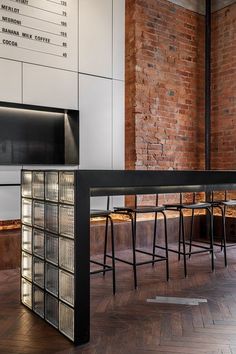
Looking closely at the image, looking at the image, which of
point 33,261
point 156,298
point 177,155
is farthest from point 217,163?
point 33,261

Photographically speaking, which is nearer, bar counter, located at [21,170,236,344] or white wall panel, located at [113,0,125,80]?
bar counter, located at [21,170,236,344]

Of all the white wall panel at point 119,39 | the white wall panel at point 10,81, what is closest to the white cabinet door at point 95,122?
the white wall panel at point 119,39

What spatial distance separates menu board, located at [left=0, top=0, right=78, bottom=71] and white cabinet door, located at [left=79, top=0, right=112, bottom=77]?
0.33ft

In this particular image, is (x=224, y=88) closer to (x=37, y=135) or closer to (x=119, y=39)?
(x=119, y=39)

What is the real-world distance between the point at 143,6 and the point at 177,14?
26.3 inches

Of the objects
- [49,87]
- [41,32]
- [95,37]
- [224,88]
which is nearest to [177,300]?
[49,87]

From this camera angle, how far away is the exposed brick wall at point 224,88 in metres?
5.31

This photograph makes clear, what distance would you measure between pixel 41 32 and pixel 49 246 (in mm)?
2675

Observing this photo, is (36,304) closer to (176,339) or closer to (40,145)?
(176,339)

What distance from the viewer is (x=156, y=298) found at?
2.88 metres

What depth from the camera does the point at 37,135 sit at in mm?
4281

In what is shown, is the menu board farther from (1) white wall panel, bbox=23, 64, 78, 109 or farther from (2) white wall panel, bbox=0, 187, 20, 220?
(2) white wall panel, bbox=0, 187, 20, 220

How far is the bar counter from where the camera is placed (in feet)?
6.82

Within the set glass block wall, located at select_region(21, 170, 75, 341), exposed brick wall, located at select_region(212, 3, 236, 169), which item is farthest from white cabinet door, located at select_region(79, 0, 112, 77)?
glass block wall, located at select_region(21, 170, 75, 341)
